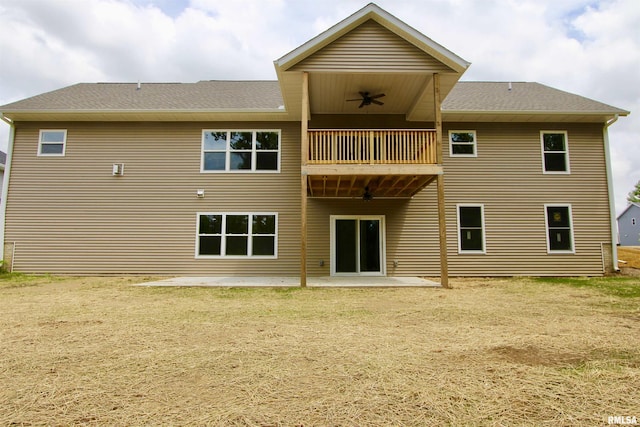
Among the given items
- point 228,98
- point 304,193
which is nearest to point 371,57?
point 304,193

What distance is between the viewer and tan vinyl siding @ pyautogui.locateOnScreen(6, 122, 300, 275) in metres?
10.8

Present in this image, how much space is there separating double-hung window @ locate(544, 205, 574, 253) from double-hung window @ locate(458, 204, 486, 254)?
Answer: 2.11 m

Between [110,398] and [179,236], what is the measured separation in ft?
30.1

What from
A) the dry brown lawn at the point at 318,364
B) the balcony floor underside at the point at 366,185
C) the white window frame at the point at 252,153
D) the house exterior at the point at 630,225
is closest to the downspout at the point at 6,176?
the white window frame at the point at 252,153

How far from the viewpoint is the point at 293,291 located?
24.7 feet

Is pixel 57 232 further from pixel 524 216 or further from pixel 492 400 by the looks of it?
pixel 524 216

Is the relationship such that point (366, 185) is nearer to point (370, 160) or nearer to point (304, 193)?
point (370, 160)

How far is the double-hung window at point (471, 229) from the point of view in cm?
1095

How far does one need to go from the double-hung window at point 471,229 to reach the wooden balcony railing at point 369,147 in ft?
10.8

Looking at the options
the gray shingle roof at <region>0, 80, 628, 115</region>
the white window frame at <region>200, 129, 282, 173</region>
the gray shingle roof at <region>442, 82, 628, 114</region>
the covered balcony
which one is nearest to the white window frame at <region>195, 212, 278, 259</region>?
the white window frame at <region>200, 129, 282, 173</region>

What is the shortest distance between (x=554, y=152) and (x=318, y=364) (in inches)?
461

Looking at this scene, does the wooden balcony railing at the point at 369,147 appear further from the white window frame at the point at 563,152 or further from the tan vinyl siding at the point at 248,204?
the white window frame at the point at 563,152

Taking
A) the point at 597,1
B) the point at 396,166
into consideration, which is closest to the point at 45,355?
the point at 396,166

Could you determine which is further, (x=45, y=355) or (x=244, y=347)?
(x=244, y=347)
